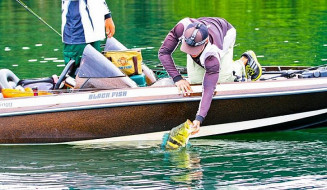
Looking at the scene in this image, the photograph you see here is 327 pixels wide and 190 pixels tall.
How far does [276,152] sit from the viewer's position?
879 centimetres

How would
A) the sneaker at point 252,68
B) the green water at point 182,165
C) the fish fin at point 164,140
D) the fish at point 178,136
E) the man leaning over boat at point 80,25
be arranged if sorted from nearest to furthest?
the green water at point 182,165 → the fish at point 178,136 → the fish fin at point 164,140 → the sneaker at point 252,68 → the man leaning over boat at point 80,25

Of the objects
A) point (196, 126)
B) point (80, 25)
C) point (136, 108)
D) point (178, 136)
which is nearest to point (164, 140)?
point (178, 136)

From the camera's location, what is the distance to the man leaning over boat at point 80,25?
9.55 meters

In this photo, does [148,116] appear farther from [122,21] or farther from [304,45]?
[122,21]

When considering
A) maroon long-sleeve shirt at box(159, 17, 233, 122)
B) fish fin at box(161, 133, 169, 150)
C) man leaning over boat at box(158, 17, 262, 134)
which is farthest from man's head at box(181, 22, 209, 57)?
fish fin at box(161, 133, 169, 150)

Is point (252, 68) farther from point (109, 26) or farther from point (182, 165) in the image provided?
point (109, 26)

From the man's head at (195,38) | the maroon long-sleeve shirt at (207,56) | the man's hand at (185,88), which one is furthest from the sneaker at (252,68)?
the man's head at (195,38)

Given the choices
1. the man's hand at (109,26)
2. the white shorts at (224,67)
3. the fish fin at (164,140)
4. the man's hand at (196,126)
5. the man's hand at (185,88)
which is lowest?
the fish fin at (164,140)

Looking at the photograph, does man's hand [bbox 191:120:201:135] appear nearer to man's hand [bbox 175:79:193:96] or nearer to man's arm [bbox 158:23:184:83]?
man's hand [bbox 175:79:193:96]

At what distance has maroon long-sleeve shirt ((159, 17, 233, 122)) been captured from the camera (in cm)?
830

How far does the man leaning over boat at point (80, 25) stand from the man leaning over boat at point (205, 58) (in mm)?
1212

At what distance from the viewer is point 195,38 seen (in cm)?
815

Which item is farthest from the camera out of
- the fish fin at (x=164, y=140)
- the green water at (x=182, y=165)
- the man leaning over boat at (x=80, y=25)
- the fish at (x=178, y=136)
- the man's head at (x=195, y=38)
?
the man leaning over boat at (x=80, y=25)

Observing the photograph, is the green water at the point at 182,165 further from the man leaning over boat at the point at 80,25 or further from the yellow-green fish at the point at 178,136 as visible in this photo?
the man leaning over boat at the point at 80,25
